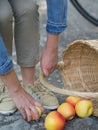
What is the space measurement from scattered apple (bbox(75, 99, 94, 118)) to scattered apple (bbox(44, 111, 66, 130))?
0.12 meters

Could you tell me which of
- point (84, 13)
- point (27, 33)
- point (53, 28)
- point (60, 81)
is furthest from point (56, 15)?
point (84, 13)

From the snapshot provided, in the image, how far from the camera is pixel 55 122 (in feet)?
5.29

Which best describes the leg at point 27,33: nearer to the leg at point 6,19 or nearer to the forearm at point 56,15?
the leg at point 6,19

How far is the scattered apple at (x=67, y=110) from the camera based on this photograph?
1.73 meters

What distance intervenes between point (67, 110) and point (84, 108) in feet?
0.27

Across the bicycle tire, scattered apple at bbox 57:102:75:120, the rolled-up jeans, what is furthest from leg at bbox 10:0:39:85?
the bicycle tire

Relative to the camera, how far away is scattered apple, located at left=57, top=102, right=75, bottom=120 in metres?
1.73

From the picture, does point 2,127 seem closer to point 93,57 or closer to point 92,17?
point 93,57

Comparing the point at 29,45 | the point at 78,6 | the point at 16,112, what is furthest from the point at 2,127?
→ the point at 78,6

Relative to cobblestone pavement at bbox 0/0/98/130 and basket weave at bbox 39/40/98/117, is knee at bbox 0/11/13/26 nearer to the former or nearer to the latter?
basket weave at bbox 39/40/98/117

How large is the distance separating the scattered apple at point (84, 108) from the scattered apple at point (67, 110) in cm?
3

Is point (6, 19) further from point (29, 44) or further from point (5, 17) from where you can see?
point (29, 44)

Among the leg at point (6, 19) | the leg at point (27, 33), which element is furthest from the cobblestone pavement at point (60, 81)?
the leg at point (6, 19)

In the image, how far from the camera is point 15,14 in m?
1.71
